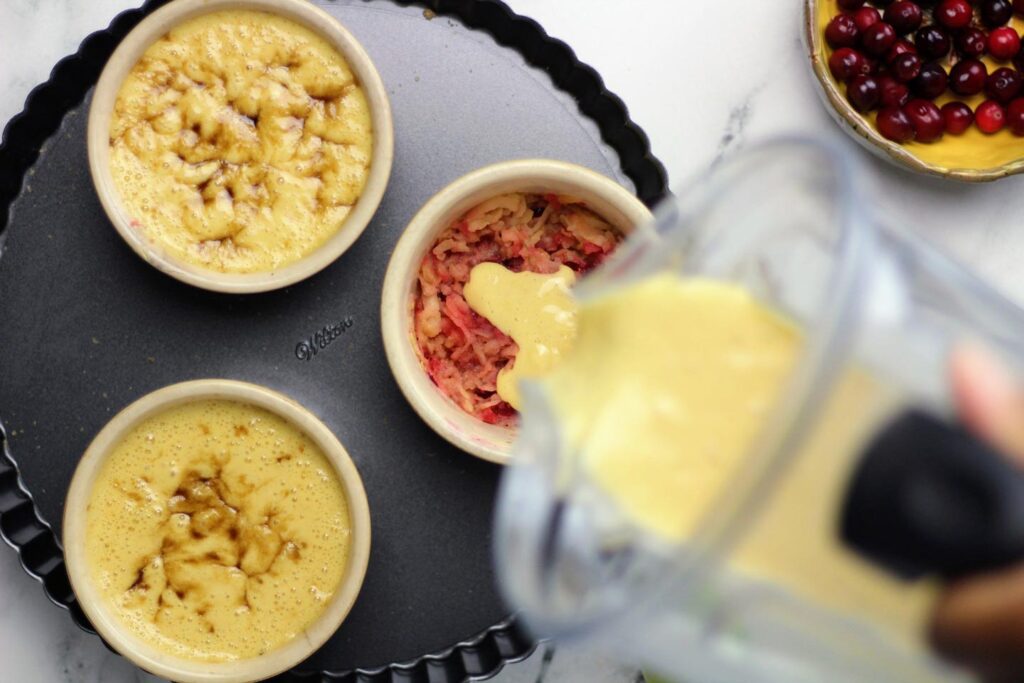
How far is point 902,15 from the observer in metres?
1.58

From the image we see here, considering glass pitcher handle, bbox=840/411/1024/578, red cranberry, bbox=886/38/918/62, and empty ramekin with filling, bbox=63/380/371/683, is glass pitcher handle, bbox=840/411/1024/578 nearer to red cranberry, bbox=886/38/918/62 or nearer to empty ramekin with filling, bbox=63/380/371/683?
empty ramekin with filling, bbox=63/380/371/683

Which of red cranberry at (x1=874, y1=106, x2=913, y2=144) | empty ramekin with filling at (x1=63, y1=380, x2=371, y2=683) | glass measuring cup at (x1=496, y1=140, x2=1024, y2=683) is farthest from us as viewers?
red cranberry at (x1=874, y1=106, x2=913, y2=144)

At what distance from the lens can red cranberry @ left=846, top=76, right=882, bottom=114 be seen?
1.54m

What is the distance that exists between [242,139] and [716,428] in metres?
0.88

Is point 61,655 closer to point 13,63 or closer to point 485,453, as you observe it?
point 485,453

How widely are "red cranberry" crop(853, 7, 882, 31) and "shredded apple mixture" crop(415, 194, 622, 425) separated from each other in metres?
0.49

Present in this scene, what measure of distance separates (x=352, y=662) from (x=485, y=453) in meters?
0.34

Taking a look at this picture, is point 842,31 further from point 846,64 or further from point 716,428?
point 716,428

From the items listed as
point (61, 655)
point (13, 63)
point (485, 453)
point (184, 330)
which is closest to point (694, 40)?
point (485, 453)

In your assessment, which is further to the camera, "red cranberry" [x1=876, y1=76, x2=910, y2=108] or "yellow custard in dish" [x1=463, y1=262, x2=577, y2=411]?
"red cranberry" [x1=876, y1=76, x2=910, y2=108]

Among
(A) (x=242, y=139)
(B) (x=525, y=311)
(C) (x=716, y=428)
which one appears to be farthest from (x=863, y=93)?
(C) (x=716, y=428)

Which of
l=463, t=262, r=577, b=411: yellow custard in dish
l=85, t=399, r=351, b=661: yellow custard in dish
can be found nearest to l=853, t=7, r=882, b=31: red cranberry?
l=463, t=262, r=577, b=411: yellow custard in dish

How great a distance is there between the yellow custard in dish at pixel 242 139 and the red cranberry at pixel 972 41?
840 millimetres

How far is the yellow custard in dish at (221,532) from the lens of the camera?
1.37 m
